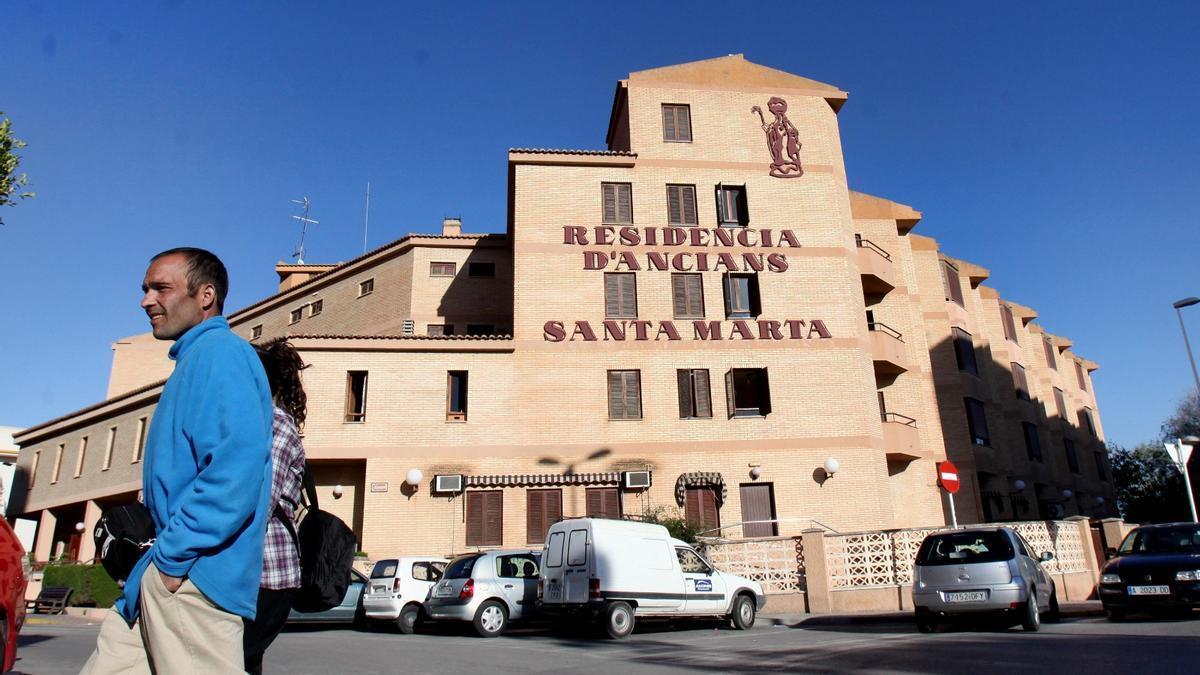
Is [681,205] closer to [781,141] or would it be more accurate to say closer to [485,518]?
[781,141]

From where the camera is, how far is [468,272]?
2970 cm

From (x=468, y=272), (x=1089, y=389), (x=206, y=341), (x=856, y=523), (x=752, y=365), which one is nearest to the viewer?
(x=206, y=341)

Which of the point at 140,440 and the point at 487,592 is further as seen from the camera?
the point at 140,440

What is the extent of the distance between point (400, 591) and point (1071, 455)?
39.5 metres

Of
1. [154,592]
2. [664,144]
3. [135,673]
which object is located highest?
[664,144]

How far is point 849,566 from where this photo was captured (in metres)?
16.8

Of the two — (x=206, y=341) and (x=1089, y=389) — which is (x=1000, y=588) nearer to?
(x=206, y=341)

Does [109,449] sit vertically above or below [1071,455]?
below

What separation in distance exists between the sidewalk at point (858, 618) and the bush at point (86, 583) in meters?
18.5

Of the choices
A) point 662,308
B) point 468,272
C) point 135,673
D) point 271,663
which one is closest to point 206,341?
point 135,673

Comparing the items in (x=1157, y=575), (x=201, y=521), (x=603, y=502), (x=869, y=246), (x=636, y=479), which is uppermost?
(x=869, y=246)

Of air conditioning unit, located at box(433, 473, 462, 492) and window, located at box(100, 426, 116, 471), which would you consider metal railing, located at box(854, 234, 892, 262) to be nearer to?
air conditioning unit, located at box(433, 473, 462, 492)

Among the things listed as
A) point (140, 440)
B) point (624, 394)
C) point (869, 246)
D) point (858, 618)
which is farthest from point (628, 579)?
point (140, 440)

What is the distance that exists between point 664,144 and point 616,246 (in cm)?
398
